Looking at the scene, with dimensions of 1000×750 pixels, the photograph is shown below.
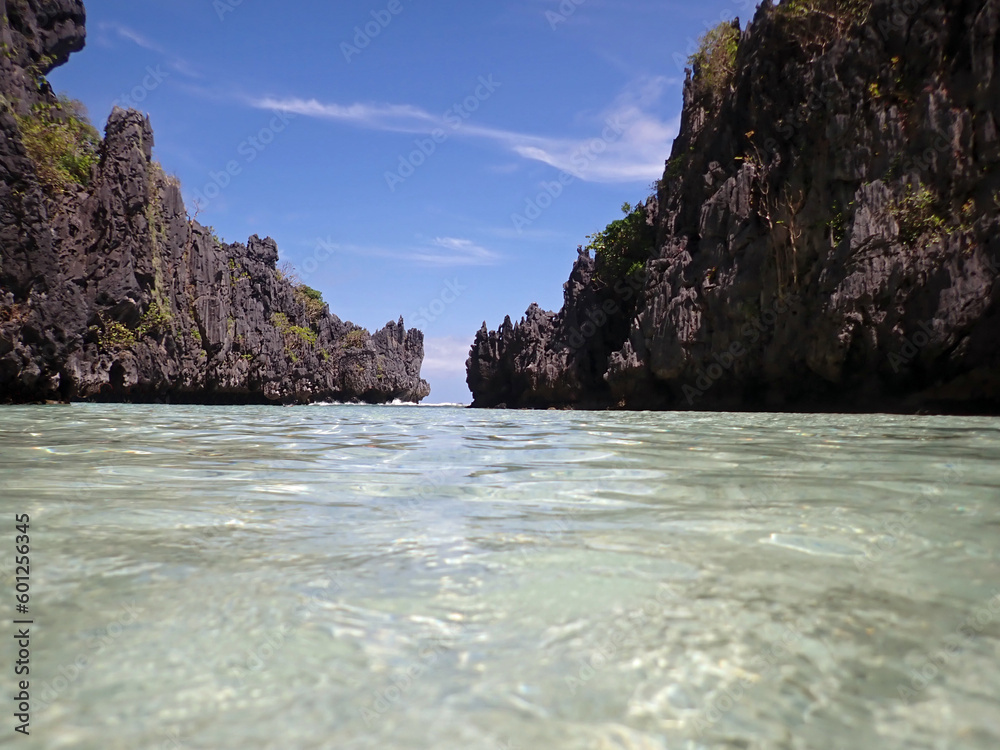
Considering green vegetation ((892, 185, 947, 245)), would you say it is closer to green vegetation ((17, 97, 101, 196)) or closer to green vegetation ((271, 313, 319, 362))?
green vegetation ((17, 97, 101, 196))

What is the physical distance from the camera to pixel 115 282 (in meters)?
30.9

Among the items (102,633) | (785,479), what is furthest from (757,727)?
(785,479)

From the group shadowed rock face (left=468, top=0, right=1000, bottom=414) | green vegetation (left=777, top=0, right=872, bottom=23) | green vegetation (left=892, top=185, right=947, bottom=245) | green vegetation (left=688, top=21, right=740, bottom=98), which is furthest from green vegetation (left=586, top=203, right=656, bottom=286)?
green vegetation (left=892, top=185, right=947, bottom=245)

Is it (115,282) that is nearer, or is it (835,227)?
(835,227)

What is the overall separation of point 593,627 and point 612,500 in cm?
182

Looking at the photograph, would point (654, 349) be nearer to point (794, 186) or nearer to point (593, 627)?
point (794, 186)

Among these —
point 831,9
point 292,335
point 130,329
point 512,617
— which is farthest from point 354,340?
point 512,617

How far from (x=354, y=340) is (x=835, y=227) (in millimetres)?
51426

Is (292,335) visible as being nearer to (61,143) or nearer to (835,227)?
(61,143)

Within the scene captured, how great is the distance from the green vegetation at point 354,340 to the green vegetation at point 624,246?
34.3 m

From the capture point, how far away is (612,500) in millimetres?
3410

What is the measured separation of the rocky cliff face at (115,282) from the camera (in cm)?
2017

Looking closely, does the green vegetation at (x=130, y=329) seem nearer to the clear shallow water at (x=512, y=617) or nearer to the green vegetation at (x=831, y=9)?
the clear shallow water at (x=512, y=617)

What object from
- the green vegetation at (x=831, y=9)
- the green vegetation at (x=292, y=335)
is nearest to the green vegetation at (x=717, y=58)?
the green vegetation at (x=831, y=9)
